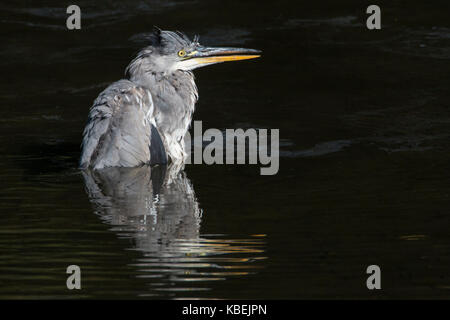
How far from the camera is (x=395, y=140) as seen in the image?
44.3 feet

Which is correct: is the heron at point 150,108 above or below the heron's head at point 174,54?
below

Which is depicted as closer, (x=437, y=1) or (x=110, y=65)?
(x=110, y=65)

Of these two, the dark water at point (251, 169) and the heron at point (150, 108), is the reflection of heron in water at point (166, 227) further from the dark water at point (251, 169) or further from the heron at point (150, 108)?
the heron at point (150, 108)

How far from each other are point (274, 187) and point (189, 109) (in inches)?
109

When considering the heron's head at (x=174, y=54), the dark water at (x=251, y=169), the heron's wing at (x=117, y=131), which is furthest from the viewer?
the heron's head at (x=174, y=54)

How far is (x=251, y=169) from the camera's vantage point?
1200cm

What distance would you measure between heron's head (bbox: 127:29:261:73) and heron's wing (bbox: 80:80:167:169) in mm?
897

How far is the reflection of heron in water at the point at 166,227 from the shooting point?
7539 millimetres

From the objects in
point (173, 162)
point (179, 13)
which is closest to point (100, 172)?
point (173, 162)

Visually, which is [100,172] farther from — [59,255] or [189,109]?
[59,255]

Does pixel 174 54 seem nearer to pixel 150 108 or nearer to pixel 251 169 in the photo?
pixel 150 108

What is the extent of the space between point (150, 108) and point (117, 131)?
2.65 feet

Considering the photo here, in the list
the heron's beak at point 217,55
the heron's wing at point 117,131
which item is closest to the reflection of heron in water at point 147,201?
the heron's wing at point 117,131

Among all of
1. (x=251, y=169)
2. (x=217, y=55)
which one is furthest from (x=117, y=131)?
(x=217, y=55)
